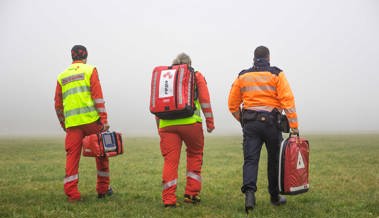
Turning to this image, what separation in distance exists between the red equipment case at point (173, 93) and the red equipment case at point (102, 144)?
1.08 meters

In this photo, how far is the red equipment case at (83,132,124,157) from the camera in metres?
7.33

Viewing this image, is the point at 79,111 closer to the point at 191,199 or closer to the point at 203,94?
the point at 203,94

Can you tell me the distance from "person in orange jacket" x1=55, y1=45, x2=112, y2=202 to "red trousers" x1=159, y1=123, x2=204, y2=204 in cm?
132

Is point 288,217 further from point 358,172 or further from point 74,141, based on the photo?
point 358,172

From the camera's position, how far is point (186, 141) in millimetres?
7281

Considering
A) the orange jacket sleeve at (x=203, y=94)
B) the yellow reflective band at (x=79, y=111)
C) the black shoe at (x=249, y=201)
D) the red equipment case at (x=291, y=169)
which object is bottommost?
the black shoe at (x=249, y=201)

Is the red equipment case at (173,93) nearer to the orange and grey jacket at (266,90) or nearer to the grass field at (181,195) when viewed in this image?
the orange and grey jacket at (266,90)

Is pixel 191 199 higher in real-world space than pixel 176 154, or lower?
lower

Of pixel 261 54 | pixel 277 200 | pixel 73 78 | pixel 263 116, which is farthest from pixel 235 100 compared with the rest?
pixel 73 78

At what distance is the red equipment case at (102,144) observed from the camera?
7.33 meters

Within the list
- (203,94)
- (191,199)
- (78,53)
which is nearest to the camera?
(203,94)

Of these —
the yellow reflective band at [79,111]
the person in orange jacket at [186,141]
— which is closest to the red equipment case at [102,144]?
the yellow reflective band at [79,111]

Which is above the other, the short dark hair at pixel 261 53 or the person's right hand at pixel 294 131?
the short dark hair at pixel 261 53

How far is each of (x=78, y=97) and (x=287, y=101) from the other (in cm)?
382
